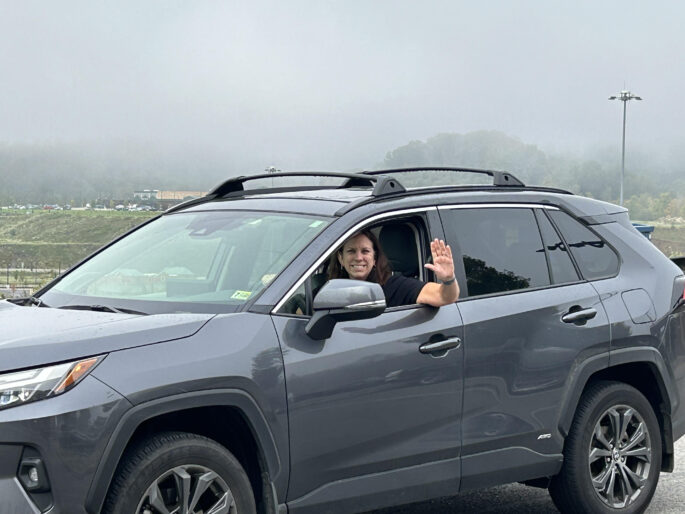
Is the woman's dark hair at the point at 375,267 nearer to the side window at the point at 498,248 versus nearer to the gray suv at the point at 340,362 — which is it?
the gray suv at the point at 340,362

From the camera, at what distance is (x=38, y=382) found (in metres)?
3.74

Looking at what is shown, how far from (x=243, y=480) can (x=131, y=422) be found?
0.59 meters

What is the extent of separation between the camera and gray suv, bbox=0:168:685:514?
3.87 metres

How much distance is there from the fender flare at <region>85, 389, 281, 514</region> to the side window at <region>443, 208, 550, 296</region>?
1.46 meters

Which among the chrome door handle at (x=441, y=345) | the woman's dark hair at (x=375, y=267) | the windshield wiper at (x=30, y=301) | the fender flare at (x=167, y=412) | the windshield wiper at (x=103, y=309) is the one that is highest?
the woman's dark hair at (x=375, y=267)

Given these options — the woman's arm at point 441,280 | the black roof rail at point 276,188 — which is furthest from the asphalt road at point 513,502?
the black roof rail at point 276,188

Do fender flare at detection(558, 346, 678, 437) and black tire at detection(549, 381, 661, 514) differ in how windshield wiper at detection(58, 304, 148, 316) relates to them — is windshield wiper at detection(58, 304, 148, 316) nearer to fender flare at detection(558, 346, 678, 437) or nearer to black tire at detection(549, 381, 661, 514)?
fender flare at detection(558, 346, 678, 437)

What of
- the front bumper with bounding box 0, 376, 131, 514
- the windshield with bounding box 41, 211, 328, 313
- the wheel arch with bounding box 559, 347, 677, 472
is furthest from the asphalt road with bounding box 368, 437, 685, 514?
the front bumper with bounding box 0, 376, 131, 514

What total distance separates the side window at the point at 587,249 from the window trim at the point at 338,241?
3.21 ft

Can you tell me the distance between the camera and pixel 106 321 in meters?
4.23

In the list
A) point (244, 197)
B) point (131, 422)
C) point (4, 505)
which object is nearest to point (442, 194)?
point (244, 197)

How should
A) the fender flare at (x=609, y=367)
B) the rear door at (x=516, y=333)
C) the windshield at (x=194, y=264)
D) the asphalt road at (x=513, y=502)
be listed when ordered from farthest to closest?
the asphalt road at (x=513, y=502), the fender flare at (x=609, y=367), the rear door at (x=516, y=333), the windshield at (x=194, y=264)

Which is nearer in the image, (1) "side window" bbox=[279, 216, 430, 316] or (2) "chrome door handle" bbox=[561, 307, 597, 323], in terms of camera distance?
(1) "side window" bbox=[279, 216, 430, 316]

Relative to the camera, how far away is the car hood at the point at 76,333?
381cm
